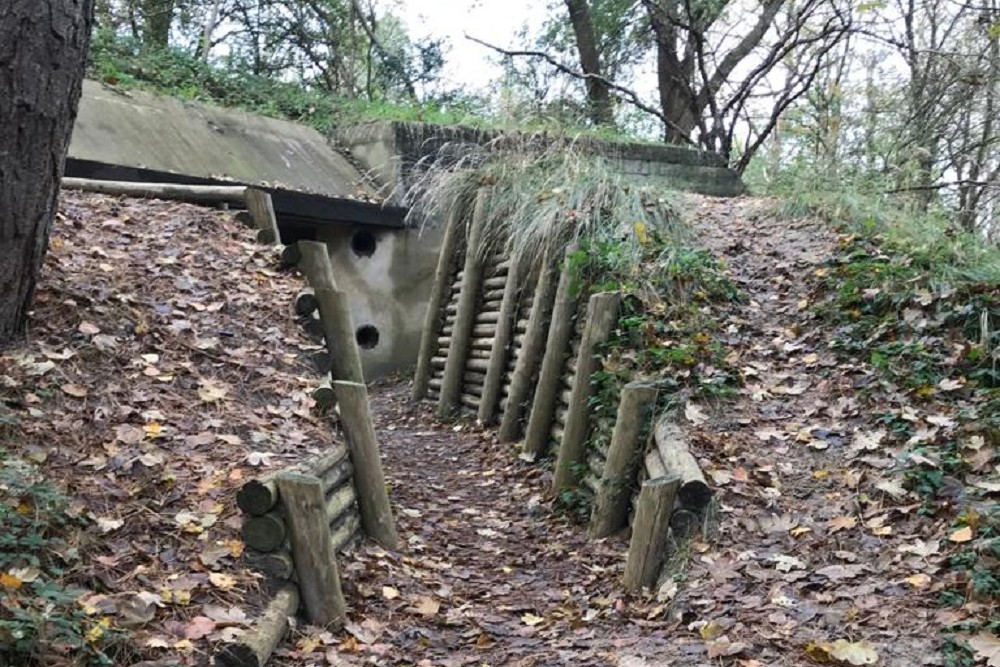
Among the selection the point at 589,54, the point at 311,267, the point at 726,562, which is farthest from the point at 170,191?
the point at 589,54

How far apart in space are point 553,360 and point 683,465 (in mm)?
2460

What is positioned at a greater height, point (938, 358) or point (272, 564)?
point (938, 358)

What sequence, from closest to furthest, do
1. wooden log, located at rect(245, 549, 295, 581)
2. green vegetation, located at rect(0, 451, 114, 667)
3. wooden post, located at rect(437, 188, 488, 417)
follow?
green vegetation, located at rect(0, 451, 114, 667) < wooden log, located at rect(245, 549, 295, 581) < wooden post, located at rect(437, 188, 488, 417)

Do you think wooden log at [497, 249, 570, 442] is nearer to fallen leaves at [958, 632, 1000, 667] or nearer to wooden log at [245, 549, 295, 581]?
wooden log at [245, 549, 295, 581]

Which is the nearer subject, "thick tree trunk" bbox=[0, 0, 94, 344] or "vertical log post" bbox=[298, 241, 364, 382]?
"thick tree trunk" bbox=[0, 0, 94, 344]

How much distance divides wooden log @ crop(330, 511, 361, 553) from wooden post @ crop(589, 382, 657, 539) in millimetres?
1483

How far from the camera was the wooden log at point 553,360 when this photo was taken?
6785 mm

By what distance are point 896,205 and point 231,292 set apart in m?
6.62

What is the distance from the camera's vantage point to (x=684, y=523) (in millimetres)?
4336

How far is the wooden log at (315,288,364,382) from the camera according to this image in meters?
6.21

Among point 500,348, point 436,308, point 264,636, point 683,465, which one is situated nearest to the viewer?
point 264,636

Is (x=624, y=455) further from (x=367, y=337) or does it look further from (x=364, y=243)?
(x=364, y=243)

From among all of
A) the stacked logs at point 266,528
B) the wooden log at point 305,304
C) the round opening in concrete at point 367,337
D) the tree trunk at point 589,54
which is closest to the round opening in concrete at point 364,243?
the round opening in concrete at point 367,337

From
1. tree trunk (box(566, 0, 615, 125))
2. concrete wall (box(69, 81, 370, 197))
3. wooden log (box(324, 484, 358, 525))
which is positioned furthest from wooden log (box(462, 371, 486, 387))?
tree trunk (box(566, 0, 615, 125))
